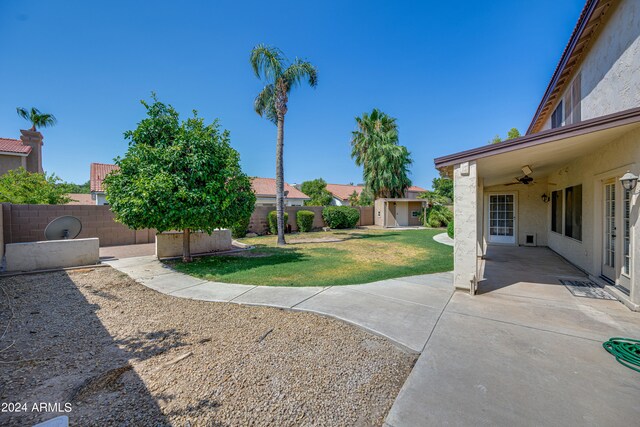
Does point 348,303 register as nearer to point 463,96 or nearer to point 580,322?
point 580,322

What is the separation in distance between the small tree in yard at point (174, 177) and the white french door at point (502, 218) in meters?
10.8

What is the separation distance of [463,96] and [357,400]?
16.6 metres

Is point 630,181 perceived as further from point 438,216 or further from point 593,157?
point 438,216

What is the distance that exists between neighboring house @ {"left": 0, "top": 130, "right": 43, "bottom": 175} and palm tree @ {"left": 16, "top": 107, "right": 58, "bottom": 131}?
4.84m

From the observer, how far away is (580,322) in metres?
3.73

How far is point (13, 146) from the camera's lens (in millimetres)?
18656

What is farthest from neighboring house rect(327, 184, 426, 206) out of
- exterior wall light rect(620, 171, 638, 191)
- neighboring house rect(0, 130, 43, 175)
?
exterior wall light rect(620, 171, 638, 191)

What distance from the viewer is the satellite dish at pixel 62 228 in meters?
7.67

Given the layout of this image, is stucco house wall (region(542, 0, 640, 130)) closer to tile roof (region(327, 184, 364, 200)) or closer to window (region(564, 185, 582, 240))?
window (region(564, 185, 582, 240))

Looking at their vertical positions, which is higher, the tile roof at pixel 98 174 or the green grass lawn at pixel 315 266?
the tile roof at pixel 98 174

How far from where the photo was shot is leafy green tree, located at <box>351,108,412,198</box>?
79.2ft

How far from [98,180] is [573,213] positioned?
28.4 m

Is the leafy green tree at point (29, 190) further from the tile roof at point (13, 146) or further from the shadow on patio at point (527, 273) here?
the shadow on patio at point (527, 273)

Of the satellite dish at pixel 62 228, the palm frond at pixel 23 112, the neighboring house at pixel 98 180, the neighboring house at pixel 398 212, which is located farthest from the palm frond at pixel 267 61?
the palm frond at pixel 23 112
